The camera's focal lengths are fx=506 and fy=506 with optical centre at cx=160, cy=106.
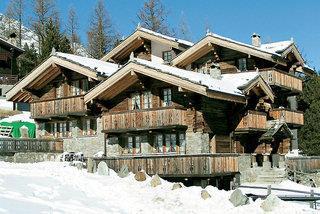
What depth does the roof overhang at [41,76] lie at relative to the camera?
110 feet

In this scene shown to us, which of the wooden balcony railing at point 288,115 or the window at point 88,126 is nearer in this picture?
the wooden balcony railing at point 288,115

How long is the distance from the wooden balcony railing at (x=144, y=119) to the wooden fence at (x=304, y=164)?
7901mm

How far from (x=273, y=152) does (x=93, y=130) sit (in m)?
12.1

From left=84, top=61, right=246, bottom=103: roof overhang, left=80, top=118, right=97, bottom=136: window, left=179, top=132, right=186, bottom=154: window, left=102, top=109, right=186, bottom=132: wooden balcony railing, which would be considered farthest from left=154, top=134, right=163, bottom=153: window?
left=80, top=118, right=97, bottom=136: window

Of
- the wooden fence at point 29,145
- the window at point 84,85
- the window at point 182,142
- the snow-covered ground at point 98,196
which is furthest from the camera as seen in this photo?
the window at point 84,85

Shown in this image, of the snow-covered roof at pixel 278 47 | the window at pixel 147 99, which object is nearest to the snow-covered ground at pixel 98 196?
the window at pixel 147 99

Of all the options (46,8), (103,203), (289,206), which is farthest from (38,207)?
(46,8)

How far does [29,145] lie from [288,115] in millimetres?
17536

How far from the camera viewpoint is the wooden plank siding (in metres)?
23.3

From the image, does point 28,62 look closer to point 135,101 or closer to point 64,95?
point 64,95

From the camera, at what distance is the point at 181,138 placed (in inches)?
1134

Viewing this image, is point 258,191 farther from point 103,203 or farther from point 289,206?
point 103,203

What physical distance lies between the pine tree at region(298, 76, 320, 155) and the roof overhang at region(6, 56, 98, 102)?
17.4 meters

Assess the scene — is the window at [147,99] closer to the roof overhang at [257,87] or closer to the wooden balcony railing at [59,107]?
the wooden balcony railing at [59,107]
